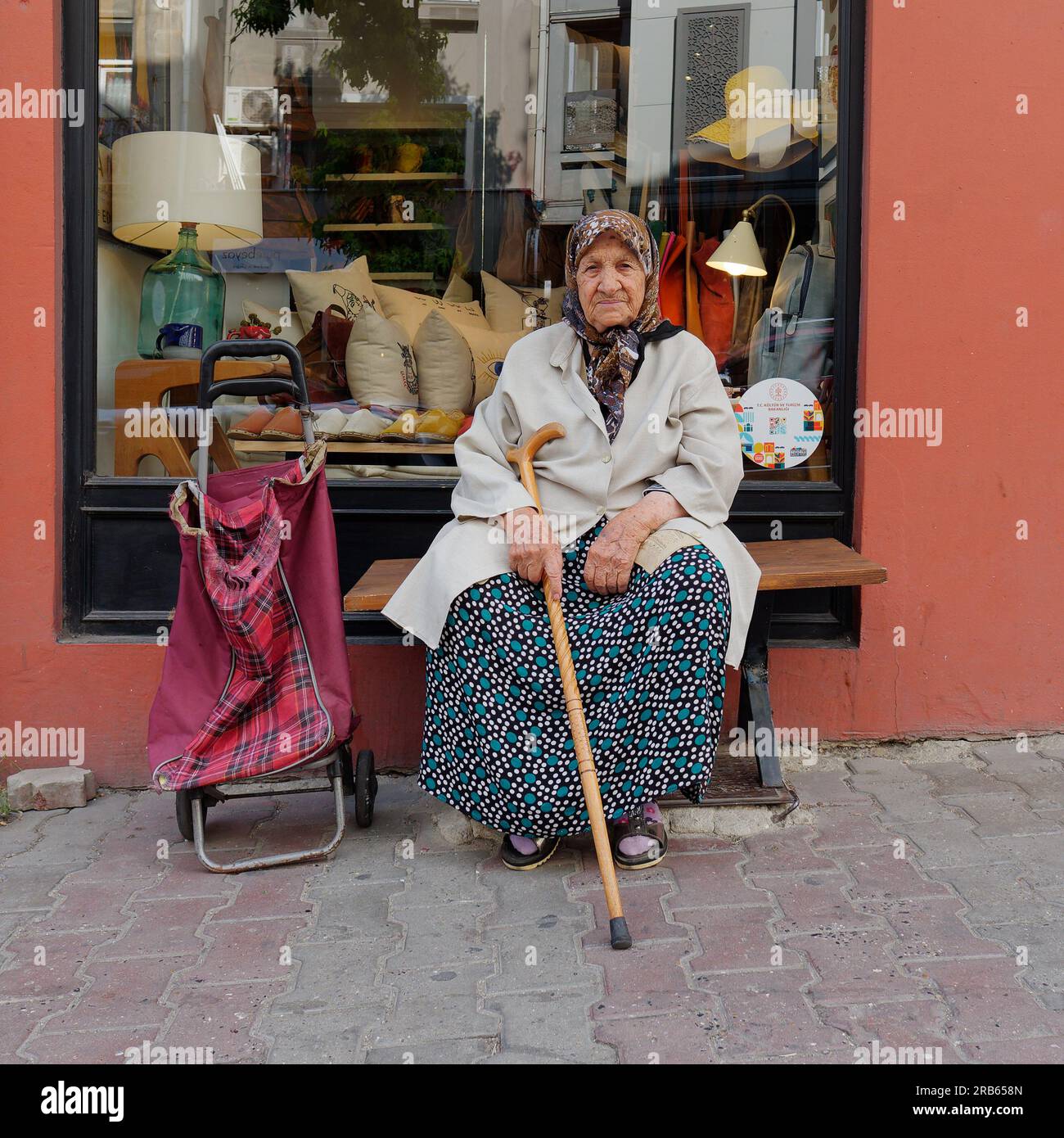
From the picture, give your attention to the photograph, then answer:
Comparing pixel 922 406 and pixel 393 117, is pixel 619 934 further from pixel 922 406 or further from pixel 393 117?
pixel 393 117

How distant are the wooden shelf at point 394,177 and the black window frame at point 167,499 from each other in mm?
1018

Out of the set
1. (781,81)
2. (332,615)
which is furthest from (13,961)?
(781,81)

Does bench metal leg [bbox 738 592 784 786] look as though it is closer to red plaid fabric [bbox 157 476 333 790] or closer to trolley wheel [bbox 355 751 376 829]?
trolley wheel [bbox 355 751 376 829]

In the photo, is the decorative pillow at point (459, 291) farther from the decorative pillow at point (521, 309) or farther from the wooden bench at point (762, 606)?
the wooden bench at point (762, 606)

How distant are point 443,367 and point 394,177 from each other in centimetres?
88

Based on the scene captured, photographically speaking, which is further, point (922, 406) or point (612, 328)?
point (922, 406)

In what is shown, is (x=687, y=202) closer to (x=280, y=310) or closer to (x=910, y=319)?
(x=910, y=319)

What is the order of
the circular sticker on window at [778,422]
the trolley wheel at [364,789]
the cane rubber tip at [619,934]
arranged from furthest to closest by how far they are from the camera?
1. the circular sticker on window at [778,422]
2. the trolley wheel at [364,789]
3. the cane rubber tip at [619,934]

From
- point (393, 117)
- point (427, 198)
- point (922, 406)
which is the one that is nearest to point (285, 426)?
point (427, 198)

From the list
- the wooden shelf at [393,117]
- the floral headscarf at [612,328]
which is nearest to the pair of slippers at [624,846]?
the floral headscarf at [612,328]

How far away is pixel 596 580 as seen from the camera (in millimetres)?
3258

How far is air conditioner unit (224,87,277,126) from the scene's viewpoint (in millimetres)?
4648

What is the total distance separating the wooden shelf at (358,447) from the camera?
4348mm

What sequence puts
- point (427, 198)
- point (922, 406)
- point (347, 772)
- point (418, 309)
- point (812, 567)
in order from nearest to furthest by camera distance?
1. point (812, 567)
2. point (347, 772)
3. point (922, 406)
4. point (418, 309)
5. point (427, 198)
